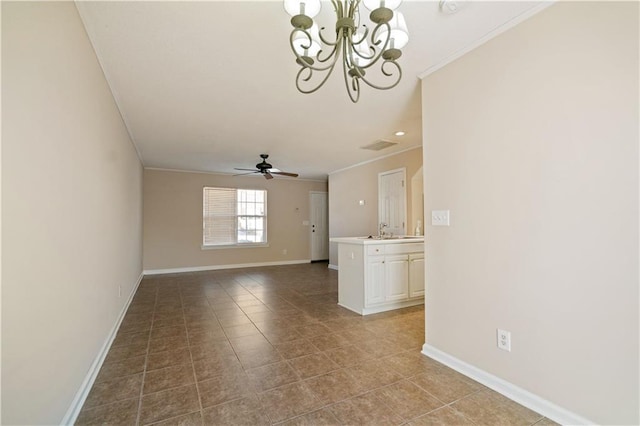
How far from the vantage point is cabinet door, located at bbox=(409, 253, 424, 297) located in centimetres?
392

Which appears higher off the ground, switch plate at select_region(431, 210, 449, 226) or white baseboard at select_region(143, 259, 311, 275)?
switch plate at select_region(431, 210, 449, 226)

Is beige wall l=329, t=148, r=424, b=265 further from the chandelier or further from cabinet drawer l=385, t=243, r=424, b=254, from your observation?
the chandelier

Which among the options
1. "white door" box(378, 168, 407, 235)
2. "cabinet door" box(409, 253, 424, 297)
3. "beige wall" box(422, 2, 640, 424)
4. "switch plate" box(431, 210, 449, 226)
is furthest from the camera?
"white door" box(378, 168, 407, 235)

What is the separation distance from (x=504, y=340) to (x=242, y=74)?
2.82 metres

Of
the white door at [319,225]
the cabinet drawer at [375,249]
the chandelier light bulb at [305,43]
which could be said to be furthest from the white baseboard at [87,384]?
the white door at [319,225]

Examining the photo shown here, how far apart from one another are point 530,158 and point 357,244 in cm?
215

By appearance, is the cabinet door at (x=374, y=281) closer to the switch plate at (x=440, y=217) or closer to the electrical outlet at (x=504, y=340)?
the switch plate at (x=440, y=217)

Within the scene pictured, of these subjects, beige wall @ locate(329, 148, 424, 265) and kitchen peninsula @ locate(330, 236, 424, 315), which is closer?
kitchen peninsula @ locate(330, 236, 424, 315)

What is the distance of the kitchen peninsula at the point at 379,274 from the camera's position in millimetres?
3600

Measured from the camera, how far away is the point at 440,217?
2373mm

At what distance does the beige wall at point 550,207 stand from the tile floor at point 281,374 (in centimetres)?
35

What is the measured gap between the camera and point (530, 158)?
181 cm

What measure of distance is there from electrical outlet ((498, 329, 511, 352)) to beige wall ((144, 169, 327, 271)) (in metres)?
6.53

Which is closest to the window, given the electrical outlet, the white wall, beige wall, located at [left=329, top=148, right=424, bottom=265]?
beige wall, located at [left=329, top=148, right=424, bottom=265]
